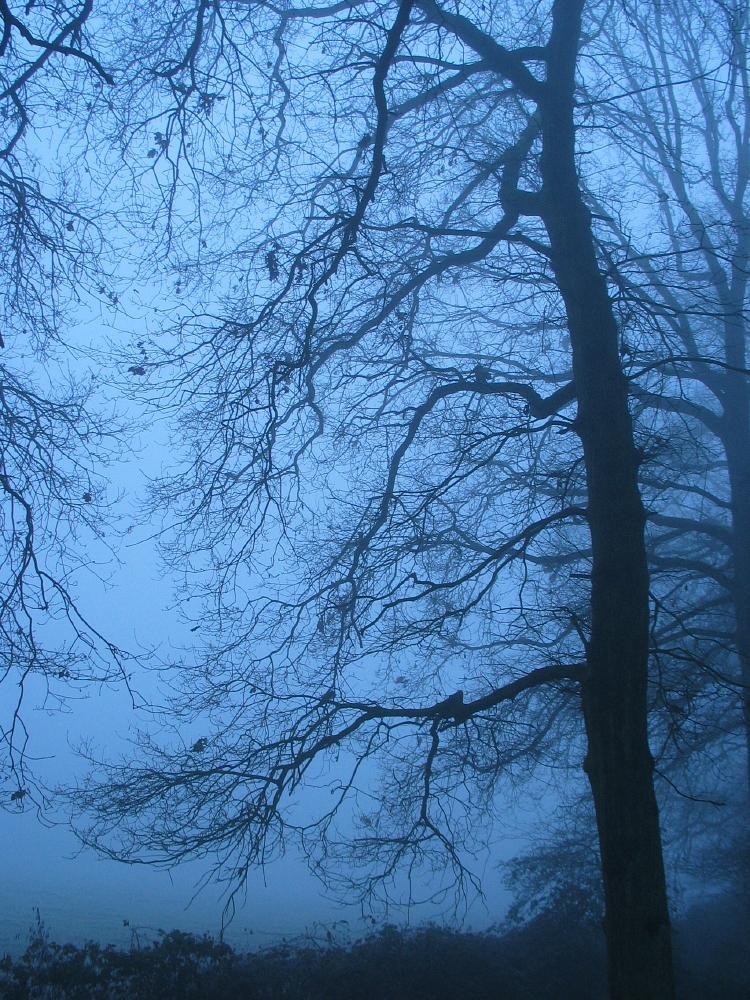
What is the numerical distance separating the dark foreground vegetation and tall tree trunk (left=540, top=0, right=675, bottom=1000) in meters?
3.98

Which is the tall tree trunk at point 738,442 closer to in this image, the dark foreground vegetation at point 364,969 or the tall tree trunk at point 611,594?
the dark foreground vegetation at point 364,969

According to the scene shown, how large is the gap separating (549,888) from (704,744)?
3286 millimetres

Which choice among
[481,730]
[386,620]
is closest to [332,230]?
[386,620]

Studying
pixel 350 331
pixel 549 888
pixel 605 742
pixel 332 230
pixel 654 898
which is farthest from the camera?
pixel 549 888

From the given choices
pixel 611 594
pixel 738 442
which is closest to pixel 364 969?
pixel 611 594

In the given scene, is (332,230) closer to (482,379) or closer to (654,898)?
(482,379)

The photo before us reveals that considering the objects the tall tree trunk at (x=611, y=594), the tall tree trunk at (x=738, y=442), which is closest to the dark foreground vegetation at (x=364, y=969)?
the tall tree trunk at (x=738, y=442)

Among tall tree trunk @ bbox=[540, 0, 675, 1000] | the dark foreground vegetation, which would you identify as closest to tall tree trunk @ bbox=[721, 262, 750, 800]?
the dark foreground vegetation

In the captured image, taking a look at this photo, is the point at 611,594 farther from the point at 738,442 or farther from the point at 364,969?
the point at 738,442

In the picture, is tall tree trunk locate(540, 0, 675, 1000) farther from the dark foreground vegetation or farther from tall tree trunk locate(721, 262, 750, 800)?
tall tree trunk locate(721, 262, 750, 800)

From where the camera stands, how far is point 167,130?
657 cm

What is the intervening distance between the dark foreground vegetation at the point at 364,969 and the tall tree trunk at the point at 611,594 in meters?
3.98

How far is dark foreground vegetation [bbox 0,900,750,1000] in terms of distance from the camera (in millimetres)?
7500

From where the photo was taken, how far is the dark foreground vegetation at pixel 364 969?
750cm
